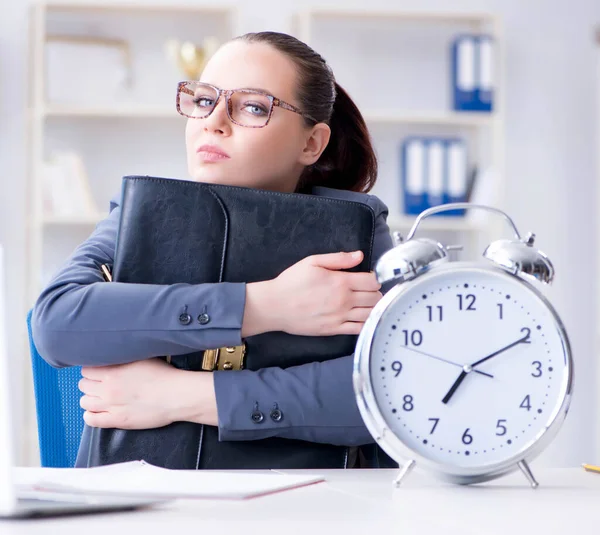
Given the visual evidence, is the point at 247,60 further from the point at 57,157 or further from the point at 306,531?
the point at 57,157

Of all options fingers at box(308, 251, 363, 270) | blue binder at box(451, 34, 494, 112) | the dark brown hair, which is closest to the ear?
the dark brown hair

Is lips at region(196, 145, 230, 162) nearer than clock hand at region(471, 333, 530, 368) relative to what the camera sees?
No

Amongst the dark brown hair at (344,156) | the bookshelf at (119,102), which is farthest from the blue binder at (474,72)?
the dark brown hair at (344,156)

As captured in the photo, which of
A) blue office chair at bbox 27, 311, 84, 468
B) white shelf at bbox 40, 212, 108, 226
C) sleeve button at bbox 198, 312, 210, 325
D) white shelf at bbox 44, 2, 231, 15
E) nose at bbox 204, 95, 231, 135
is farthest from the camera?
white shelf at bbox 44, 2, 231, 15

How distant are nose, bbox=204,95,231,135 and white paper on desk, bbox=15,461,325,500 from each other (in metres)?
0.56

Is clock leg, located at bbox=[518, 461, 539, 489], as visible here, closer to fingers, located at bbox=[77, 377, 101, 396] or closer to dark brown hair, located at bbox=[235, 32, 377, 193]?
fingers, located at bbox=[77, 377, 101, 396]

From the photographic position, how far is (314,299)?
1.22 meters

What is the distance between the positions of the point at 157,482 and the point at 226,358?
0.40m

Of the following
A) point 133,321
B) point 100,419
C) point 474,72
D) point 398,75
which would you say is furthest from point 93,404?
point 398,75

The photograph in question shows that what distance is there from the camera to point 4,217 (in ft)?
13.9

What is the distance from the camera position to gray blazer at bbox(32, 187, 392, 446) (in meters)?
1.19

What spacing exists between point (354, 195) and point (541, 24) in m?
3.43

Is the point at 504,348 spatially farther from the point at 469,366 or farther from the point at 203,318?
the point at 203,318

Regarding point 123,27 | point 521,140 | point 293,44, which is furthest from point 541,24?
point 293,44
